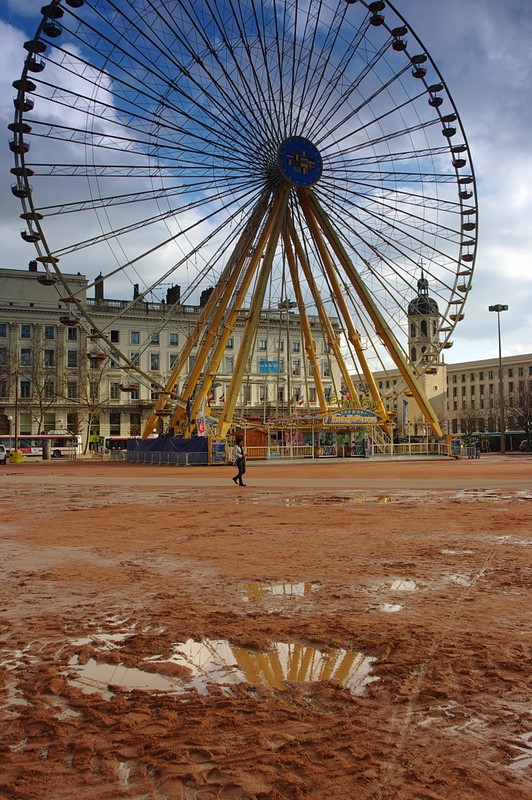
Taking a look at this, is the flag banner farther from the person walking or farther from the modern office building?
the modern office building

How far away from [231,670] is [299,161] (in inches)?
1416

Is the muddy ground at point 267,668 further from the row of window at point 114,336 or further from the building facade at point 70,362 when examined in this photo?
the row of window at point 114,336

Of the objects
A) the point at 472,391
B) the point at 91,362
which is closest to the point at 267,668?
the point at 91,362

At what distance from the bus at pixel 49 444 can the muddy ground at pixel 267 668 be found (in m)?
66.6

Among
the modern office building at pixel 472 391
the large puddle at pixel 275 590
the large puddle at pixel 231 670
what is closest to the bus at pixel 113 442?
the modern office building at pixel 472 391

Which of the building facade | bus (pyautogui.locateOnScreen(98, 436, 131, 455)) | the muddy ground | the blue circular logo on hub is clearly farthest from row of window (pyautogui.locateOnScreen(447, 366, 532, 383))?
the muddy ground

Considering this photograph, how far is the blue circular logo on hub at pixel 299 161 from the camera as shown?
3756 cm

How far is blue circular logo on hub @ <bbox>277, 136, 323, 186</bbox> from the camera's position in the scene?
1479 inches

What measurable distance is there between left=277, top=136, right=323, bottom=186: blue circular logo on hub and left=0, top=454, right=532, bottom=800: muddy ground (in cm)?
2923

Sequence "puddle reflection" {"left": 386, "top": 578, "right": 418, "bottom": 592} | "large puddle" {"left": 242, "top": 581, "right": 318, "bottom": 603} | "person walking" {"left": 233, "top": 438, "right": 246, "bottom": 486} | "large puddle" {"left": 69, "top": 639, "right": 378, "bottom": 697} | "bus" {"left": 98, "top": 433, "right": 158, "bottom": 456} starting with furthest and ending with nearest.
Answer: "bus" {"left": 98, "top": 433, "right": 158, "bottom": 456}, "person walking" {"left": 233, "top": 438, "right": 246, "bottom": 486}, "puddle reflection" {"left": 386, "top": 578, "right": 418, "bottom": 592}, "large puddle" {"left": 242, "top": 581, "right": 318, "bottom": 603}, "large puddle" {"left": 69, "top": 639, "right": 378, "bottom": 697}

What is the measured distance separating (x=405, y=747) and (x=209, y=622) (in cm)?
311

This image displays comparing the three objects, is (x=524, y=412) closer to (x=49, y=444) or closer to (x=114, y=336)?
(x=114, y=336)

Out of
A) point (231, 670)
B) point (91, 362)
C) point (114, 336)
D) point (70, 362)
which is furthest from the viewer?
point (114, 336)

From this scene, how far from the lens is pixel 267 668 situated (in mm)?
5535
